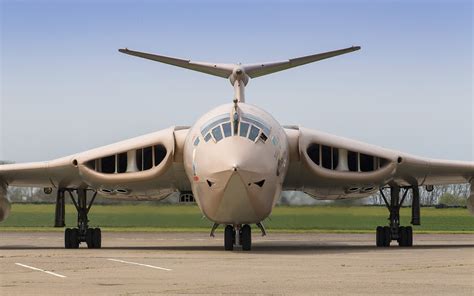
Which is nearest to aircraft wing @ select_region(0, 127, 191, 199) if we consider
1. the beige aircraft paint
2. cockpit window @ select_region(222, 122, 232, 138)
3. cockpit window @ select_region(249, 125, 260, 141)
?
the beige aircraft paint

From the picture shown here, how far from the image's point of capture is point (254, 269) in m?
15.3

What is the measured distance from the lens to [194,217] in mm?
34906

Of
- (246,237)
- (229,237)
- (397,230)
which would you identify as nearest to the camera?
(246,237)

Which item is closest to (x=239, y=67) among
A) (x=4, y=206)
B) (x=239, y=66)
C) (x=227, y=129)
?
(x=239, y=66)

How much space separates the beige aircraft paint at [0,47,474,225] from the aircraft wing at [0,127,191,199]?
0.03 meters

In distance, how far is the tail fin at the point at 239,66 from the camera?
83.2 ft

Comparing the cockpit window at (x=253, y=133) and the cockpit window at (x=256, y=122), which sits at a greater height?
the cockpit window at (x=256, y=122)

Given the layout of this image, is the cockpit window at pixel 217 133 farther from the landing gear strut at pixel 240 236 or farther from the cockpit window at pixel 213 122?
the landing gear strut at pixel 240 236

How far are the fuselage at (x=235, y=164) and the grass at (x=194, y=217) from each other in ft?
29.7

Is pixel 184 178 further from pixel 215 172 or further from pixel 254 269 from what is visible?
pixel 254 269

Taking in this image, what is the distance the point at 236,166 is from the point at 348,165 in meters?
6.03

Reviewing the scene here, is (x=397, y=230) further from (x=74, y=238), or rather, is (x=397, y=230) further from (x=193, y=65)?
(x=74, y=238)

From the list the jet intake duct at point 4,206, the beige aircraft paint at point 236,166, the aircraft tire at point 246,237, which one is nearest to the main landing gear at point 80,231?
the beige aircraft paint at point 236,166

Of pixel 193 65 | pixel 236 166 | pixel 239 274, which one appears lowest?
pixel 239 274
